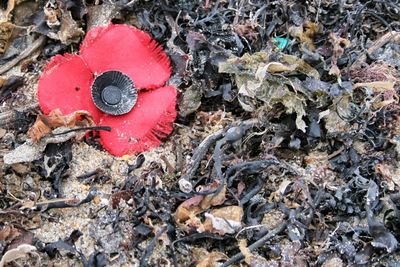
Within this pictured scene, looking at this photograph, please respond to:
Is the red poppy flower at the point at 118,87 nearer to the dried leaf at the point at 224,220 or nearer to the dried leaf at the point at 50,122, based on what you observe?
the dried leaf at the point at 50,122

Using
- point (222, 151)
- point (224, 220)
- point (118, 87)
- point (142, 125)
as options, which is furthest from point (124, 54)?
point (224, 220)

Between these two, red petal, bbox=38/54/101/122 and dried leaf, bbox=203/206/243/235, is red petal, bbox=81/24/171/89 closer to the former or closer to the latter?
red petal, bbox=38/54/101/122

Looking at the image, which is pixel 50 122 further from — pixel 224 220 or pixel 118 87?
pixel 224 220

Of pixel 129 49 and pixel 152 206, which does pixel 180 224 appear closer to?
pixel 152 206

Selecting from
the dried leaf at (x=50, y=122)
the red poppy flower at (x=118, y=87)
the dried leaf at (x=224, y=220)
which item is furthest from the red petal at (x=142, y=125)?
the dried leaf at (x=224, y=220)

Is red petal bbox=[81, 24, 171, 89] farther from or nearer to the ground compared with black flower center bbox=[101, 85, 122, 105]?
farther from the ground

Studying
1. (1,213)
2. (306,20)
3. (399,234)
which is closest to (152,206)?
(1,213)

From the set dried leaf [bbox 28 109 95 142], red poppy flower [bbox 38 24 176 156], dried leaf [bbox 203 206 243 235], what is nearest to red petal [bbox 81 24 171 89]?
red poppy flower [bbox 38 24 176 156]

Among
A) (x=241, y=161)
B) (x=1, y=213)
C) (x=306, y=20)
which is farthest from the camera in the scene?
(x=306, y=20)
